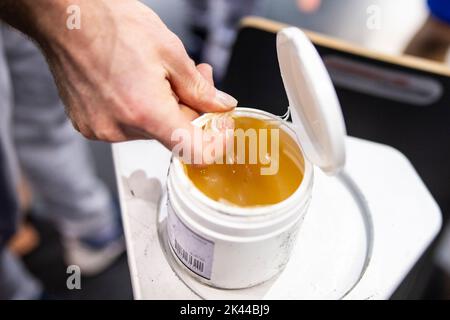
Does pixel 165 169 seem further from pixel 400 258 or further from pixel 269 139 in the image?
pixel 400 258

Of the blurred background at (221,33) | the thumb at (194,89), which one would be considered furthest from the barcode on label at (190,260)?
the blurred background at (221,33)

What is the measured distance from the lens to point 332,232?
49 cm

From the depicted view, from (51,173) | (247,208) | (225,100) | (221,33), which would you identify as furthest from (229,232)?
(221,33)

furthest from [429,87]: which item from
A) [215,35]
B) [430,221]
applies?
[215,35]

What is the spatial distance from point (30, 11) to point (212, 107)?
18 cm

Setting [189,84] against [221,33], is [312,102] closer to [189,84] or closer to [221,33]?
[189,84]

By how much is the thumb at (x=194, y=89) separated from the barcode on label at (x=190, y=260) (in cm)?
12

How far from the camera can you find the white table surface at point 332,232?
44 cm

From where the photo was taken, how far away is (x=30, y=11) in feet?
1.42

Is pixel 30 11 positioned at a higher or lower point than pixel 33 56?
higher

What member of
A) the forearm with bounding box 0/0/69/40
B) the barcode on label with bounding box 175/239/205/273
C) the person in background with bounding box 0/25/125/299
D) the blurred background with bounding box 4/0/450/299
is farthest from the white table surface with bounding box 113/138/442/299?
the blurred background with bounding box 4/0/450/299

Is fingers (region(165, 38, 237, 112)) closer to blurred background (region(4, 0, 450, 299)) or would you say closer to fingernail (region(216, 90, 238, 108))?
fingernail (region(216, 90, 238, 108))

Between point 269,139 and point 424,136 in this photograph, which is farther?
point 424,136

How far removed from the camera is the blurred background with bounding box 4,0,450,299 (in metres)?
0.97
